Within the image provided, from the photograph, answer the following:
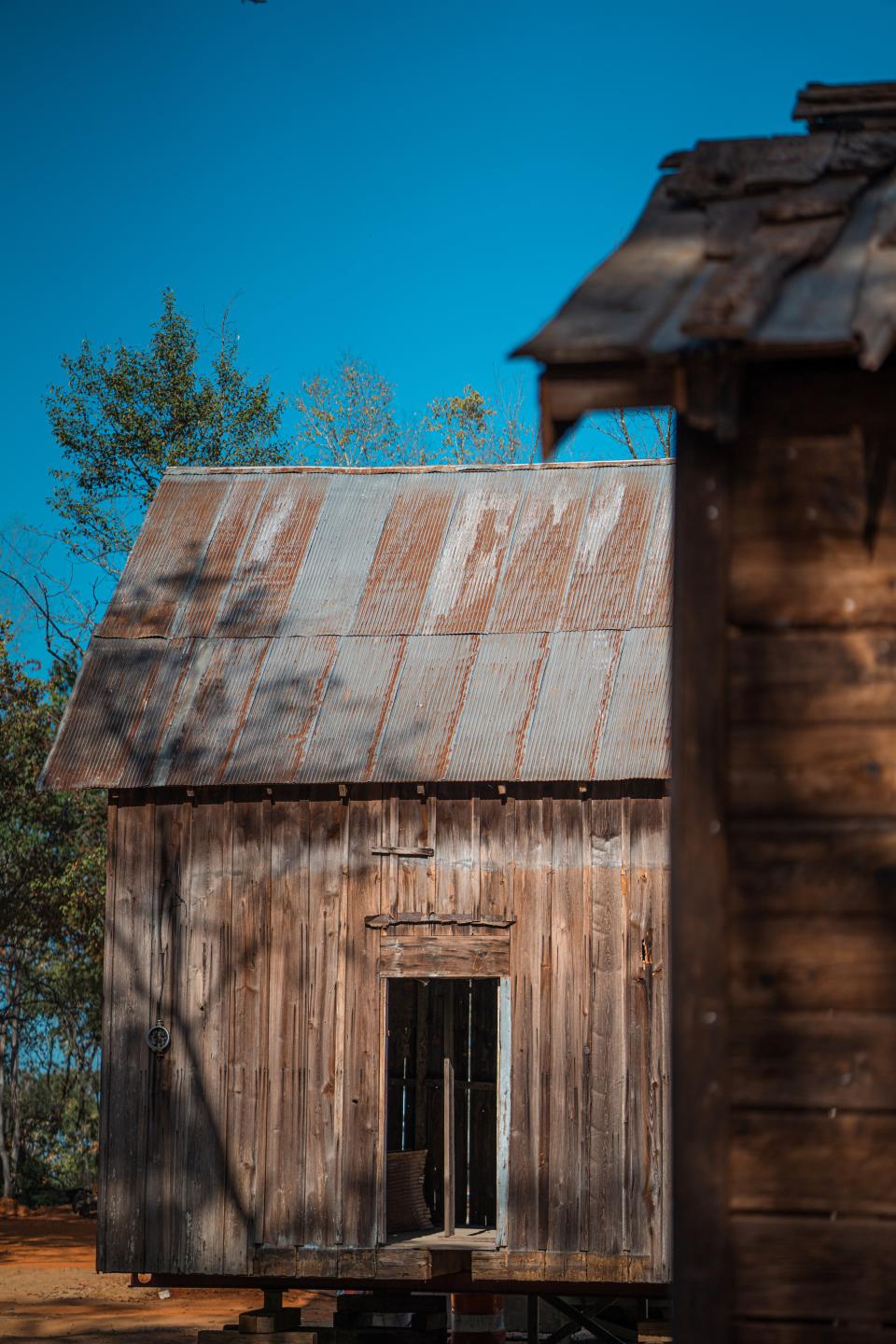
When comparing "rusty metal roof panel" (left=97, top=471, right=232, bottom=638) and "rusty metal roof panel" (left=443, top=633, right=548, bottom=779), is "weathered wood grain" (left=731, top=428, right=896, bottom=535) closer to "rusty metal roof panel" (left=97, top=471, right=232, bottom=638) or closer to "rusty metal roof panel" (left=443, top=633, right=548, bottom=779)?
"rusty metal roof panel" (left=443, top=633, right=548, bottom=779)

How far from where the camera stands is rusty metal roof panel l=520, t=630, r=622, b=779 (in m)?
12.4

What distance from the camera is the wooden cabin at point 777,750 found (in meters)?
4.41

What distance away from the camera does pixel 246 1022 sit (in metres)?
12.8

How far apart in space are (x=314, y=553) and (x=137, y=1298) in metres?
11.5

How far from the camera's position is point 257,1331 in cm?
1317

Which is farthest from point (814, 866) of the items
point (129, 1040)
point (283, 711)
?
point (129, 1040)

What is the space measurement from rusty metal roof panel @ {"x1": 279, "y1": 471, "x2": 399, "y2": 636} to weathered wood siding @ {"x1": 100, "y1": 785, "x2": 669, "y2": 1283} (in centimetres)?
166

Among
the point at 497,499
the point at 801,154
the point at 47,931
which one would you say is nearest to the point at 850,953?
the point at 801,154

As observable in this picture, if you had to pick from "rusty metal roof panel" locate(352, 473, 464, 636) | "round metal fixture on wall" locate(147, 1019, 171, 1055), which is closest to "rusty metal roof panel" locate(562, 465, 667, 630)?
"rusty metal roof panel" locate(352, 473, 464, 636)

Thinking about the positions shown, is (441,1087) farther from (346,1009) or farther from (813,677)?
(813,677)

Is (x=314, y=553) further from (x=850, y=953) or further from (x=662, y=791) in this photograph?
(x=850, y=953)

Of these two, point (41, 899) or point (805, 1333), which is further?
point (41, 899)

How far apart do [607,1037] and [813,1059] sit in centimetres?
808

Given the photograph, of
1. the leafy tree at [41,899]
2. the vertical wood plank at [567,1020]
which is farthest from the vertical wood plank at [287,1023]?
the leafy tree at [41,899]
